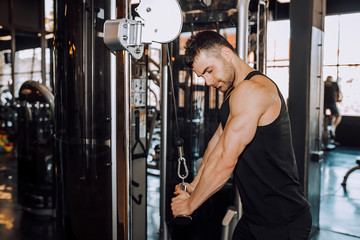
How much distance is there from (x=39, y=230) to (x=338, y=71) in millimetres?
7880

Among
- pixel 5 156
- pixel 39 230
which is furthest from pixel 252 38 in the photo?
pixel 5 156

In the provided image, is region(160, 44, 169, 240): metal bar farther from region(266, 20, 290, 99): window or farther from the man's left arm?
region(266, 20, 290, 99): window

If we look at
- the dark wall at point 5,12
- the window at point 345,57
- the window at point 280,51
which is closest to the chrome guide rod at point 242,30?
the window at point 280,51

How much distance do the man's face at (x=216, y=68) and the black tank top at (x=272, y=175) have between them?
11cm

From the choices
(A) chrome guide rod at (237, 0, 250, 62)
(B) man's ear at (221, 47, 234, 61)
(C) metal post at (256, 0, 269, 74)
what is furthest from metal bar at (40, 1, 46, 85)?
(B) man's ear at (221, 47, 234, 61)

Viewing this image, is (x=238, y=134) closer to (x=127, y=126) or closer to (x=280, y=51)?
(x=127, y=126)

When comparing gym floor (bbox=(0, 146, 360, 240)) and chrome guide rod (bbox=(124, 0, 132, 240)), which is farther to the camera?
gym floor (bbox=(0, 146, 360, 240))

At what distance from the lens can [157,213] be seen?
12.4ft

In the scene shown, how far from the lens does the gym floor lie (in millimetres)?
3204

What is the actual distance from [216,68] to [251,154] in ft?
1.37

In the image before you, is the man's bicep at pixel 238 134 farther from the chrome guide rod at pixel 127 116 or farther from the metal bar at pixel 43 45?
the metal bar at pixel 43 45

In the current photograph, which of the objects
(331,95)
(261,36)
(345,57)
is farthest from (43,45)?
(345,57)

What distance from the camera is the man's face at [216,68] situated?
5.00 ft

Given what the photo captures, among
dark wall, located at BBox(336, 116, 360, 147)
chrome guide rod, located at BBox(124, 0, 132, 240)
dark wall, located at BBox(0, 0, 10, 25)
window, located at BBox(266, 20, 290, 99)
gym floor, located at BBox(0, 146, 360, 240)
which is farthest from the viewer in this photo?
window, located at BBox(266, 20, 290, 99)
